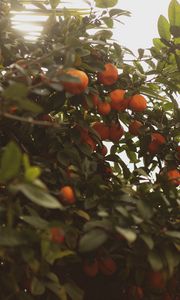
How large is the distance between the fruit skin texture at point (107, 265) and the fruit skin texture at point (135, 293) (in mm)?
79

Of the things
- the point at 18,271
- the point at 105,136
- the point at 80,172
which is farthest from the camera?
the point at 105,136

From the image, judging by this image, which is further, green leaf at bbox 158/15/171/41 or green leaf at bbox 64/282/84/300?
green leaf at bbox 158/15/171/41

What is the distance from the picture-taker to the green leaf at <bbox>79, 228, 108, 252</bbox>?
29.6 inches

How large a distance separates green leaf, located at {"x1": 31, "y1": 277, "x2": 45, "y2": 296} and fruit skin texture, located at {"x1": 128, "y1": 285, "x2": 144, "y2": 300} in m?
0.29

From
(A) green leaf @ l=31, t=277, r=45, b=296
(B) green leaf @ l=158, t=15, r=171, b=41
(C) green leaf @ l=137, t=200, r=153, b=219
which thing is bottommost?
(A) green leaf @ l=31, t=277, r=45, b=296

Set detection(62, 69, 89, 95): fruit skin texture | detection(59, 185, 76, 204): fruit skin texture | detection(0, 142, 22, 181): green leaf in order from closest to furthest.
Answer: detection(0, 142, 22, 181): green leaf < detection(59, 185, 76, 204): fruit skin texture < detection(62, 69, 89, 95): fruit skin texture

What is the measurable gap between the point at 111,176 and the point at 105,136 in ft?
0.46

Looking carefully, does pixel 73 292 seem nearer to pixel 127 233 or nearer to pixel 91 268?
pixel 91 268

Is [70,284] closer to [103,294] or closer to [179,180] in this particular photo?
[103,294]

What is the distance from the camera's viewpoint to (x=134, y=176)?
1.20 meters

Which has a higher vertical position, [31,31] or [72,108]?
[31,31]

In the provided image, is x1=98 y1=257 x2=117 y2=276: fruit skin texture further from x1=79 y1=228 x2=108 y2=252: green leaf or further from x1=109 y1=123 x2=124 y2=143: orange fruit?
x1=109 y1=123 x2=124 y2=143: orange fruit

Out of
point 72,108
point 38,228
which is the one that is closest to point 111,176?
point 72,108

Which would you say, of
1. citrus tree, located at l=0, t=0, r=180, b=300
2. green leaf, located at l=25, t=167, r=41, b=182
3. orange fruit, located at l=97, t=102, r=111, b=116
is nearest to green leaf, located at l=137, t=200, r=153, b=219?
citrus tree, located at l=0, t=0, r=180, b=300
